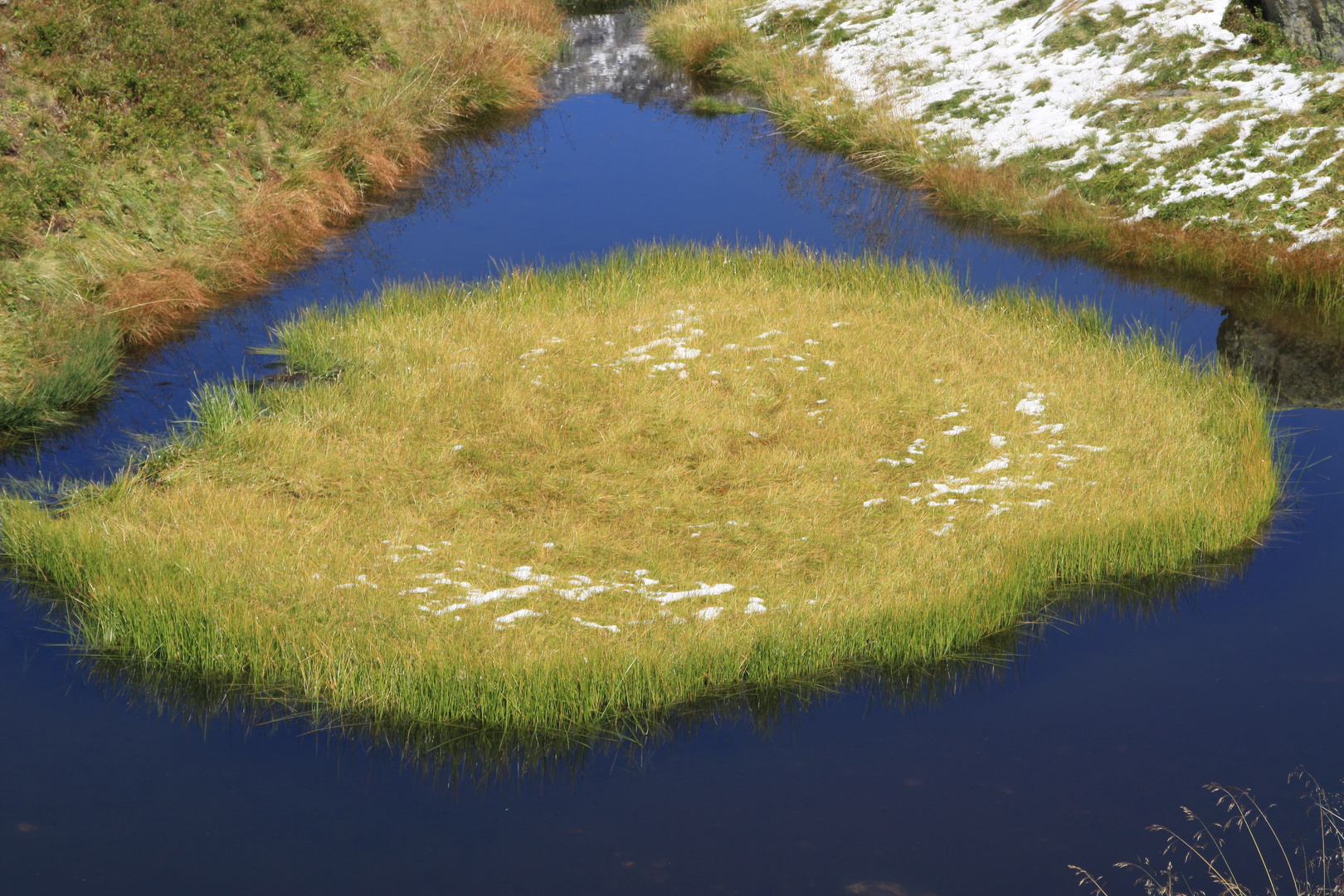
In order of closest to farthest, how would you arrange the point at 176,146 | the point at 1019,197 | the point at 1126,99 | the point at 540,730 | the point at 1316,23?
the point at 540,730, the point at 176,146, the point at 1019,197, the point at 1316,23, the point at 1126,99

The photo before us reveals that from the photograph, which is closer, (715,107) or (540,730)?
(540,730)

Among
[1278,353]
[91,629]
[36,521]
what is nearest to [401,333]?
[36,521]

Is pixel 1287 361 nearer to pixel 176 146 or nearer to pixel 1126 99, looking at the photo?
pixel 1126 99

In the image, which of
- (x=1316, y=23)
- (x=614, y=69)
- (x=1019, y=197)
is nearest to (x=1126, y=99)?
(x=1316, y=23)

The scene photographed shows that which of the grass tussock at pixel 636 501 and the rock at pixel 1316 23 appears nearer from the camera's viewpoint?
the grass tussock at pixel 636 501

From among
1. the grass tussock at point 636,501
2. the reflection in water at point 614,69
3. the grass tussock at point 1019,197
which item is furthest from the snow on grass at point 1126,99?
→ the grass tussock at point 636,501

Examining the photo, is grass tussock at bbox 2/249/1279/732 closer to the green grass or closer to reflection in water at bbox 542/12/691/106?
the green grass

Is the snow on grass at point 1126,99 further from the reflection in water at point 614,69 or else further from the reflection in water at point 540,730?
the reflection in water at point 540,730
